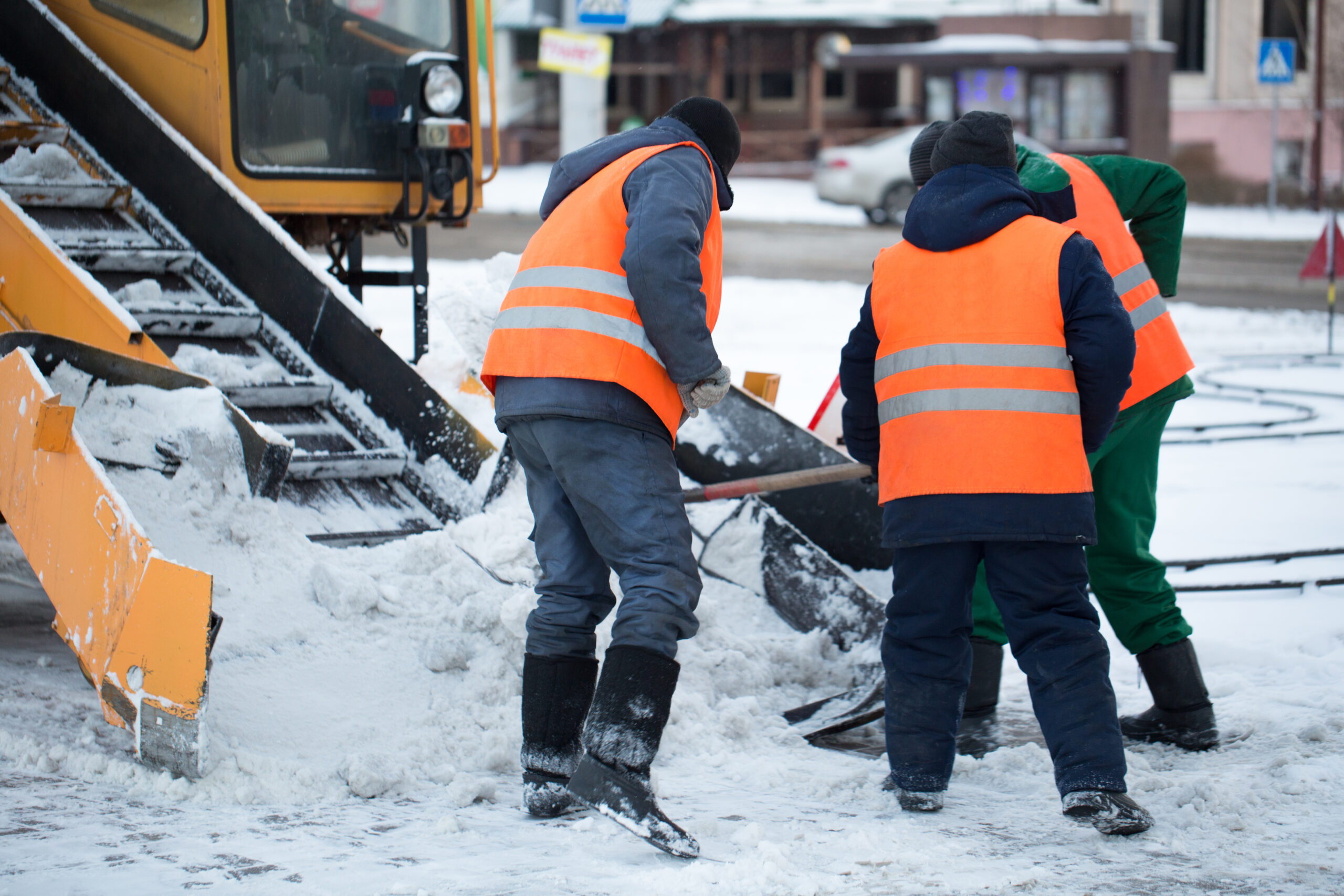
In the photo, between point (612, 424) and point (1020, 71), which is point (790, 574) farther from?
point (1020, 71)

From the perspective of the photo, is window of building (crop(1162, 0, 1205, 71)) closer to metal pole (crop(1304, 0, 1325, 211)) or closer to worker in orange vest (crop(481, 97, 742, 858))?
metal pole (crop(1304, 0, 1325, 211))

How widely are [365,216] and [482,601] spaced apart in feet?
7.74

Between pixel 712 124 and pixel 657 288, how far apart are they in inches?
18.2

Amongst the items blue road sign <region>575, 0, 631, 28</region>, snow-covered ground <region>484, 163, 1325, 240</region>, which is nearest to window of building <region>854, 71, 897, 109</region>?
snow-covered ground <region>484, 163, 1325, 240</region>

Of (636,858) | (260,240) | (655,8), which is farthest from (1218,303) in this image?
(655,8)

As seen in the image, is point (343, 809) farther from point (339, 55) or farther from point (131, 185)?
point (339, 55)

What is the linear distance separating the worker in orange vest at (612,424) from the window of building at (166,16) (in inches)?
99.5

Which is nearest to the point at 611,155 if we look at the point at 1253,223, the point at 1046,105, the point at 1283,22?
the point at 1253,223

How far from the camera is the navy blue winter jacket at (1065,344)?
103 inches

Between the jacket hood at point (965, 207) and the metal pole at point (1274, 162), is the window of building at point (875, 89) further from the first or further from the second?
the jacket hood at point (965, 207)

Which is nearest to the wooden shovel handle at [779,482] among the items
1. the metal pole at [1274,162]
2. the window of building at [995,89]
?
the metal pole at [1274,162]

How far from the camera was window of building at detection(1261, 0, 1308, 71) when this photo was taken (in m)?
25.1

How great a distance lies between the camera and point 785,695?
11.1ft

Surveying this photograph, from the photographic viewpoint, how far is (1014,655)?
2.72m
